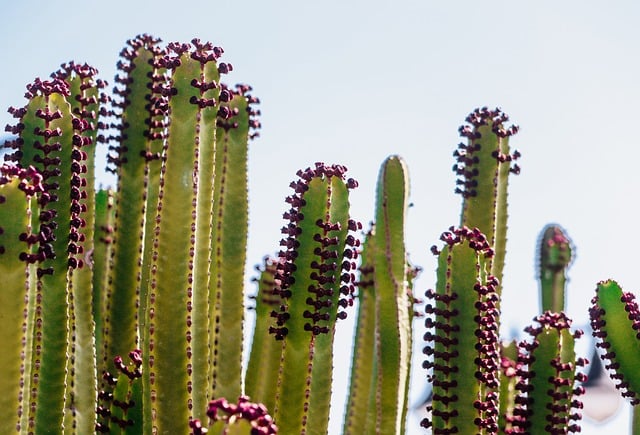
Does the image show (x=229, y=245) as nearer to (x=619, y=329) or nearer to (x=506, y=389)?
(x=506, y=389)

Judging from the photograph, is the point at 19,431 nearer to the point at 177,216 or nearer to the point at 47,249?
the point at 47,249

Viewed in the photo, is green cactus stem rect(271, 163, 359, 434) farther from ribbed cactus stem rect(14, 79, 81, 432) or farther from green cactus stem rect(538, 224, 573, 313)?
green cactus stem rect(538, 224, 573, 313)

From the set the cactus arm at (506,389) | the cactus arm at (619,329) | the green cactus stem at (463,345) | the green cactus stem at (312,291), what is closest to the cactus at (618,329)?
the cactus arm at (619,329)

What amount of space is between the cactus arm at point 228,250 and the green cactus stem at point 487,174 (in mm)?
1069

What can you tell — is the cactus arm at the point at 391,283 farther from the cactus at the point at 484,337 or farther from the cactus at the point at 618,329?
the cactus at the point at 618,329

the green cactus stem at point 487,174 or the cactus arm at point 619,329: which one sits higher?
the green cactus stem at point 487,174

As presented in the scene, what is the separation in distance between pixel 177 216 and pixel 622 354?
2.09m

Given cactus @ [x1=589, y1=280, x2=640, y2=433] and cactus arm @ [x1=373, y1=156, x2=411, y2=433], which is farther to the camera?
cactus @ [x1=589, y1=280, x2=640, y2=433]

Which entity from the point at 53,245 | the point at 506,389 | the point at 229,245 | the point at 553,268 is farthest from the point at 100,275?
the point at 553,268

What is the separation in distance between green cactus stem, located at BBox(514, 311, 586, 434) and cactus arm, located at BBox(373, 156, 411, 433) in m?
0.54

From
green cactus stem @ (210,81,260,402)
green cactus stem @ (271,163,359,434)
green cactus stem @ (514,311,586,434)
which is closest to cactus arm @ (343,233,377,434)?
green cactus stem @ (271,163,359,434)

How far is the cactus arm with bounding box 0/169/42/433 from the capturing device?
10.7ft

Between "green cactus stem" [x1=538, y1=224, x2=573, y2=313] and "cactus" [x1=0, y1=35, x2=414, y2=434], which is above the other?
"green cactus stem" [x1=538, y1=224, x2=573, y2=313]

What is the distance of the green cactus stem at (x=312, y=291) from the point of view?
12.9 ft
